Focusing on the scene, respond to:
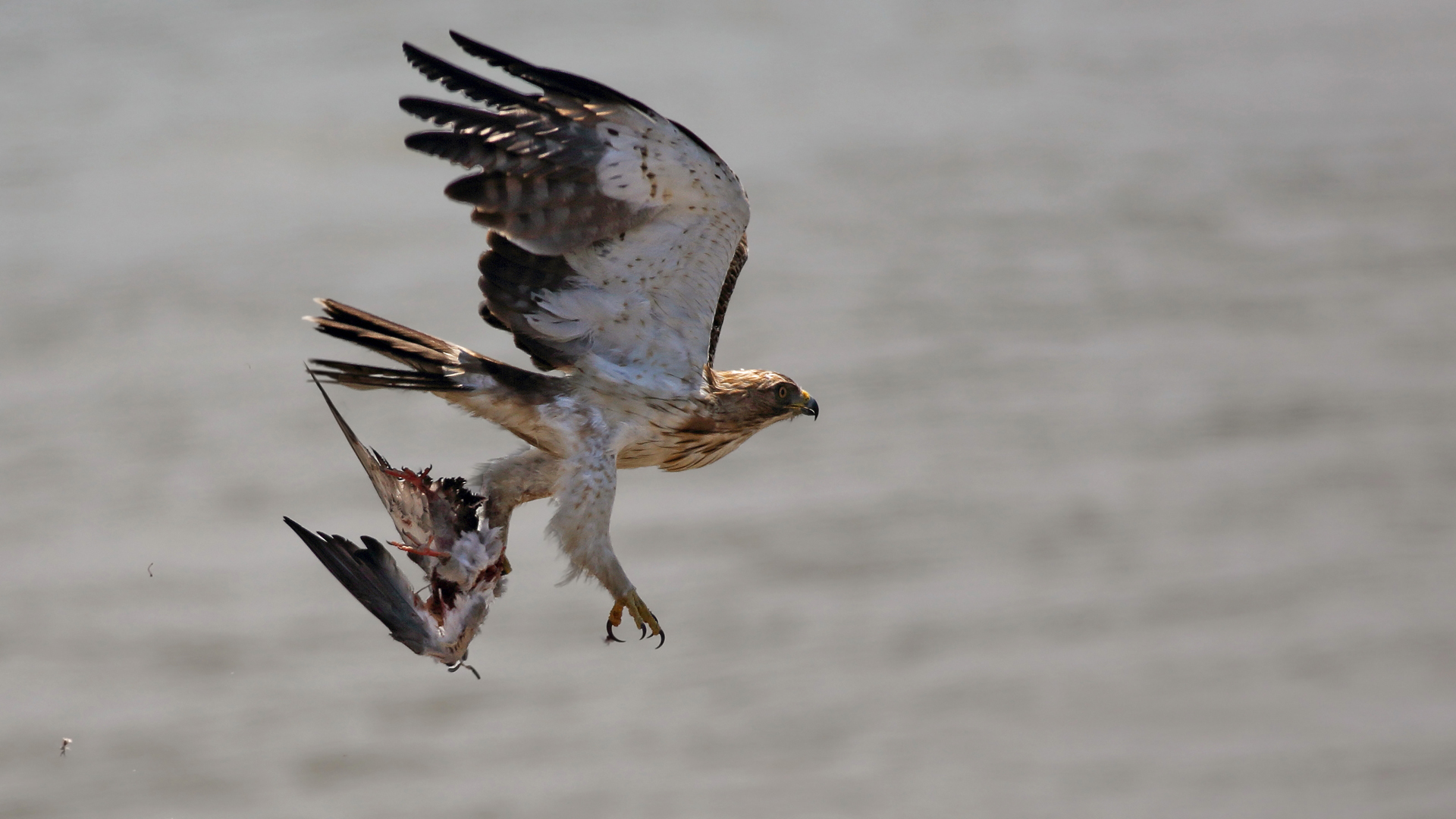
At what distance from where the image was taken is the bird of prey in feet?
19.1

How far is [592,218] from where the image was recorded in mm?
6094

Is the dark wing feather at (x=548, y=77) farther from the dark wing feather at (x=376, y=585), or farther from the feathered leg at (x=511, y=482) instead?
the dark wing feather at (x=376, y=585)

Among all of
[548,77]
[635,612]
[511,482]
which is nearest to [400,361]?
[511,482]

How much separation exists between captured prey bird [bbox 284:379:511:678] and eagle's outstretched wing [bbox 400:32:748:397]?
2.63ft

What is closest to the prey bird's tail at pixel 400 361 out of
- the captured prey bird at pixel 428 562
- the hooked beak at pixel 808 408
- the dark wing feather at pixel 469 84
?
the captured prey bird at pixel 428 562

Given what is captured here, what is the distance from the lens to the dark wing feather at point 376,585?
5699 millimetres

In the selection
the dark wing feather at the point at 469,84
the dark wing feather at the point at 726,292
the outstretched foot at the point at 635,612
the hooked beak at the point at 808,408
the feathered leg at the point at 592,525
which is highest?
the dark wing feather at the point at 469,84

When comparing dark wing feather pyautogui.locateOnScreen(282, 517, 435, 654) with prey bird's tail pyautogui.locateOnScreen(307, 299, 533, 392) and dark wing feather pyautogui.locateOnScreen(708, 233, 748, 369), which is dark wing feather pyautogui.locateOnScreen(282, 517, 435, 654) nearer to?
prey bird's tail pyautogui.locateOnScreen(307, 299, 533, 392)

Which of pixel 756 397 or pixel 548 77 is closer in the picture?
pixel 548 77

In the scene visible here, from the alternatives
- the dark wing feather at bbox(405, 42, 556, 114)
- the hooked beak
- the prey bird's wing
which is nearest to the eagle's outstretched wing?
the dark wing feather at bbox(405, 42, 556, 114)

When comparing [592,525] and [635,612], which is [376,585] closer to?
[592,525]

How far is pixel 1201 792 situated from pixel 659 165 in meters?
16.1

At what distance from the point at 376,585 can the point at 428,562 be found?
1.30ft

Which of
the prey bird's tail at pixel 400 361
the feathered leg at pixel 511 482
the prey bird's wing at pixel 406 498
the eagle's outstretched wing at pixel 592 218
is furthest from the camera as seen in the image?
the feathered leg at pixel 511 482
